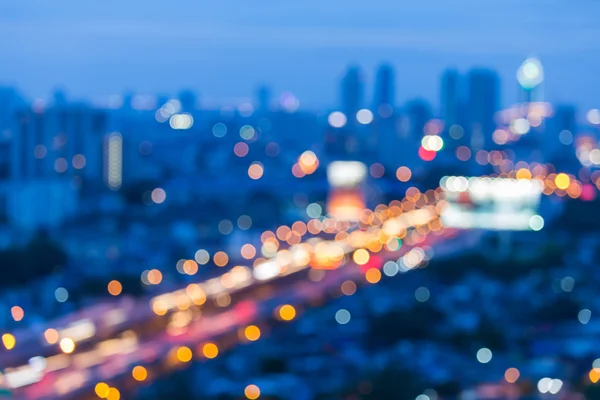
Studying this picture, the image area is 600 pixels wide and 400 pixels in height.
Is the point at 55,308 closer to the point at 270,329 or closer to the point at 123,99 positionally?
the point at 270,329

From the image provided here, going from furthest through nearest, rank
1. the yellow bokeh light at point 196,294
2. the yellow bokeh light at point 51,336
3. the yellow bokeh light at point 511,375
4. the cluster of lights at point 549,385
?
the yellow bokeh light at point 196,294 < the yellow bokeh light at point 51,336 < the yellow bokeh light at point 511,375 < the cluster of lights at point 549,385

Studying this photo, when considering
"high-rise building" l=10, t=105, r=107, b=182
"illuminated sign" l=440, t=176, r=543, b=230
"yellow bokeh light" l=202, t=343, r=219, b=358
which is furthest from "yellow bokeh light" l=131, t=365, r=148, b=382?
"illuminated sign" l=440, t=176, r=543, b=230

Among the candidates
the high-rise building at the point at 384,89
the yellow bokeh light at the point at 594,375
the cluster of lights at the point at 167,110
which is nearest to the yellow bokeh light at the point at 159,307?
the yellow bokeh light at the point at 594,375

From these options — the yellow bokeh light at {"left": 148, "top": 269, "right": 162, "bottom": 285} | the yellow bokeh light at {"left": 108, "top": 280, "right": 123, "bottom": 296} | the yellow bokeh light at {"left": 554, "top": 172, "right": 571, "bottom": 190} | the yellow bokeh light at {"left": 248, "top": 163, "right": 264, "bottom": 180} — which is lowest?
the yellow bokeh light at {"left": 554, "top": 172, "right": 571, "bottom": 190}

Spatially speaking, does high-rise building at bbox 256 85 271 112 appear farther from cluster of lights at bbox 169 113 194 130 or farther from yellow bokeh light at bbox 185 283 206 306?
yellow bokeh light at bbox 185 283 206 306

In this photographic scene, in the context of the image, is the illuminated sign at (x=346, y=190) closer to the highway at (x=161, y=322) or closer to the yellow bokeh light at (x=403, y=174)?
the yellow bokeh light at (x=403, y=174)

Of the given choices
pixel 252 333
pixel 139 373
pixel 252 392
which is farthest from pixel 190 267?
pixel 252 392
